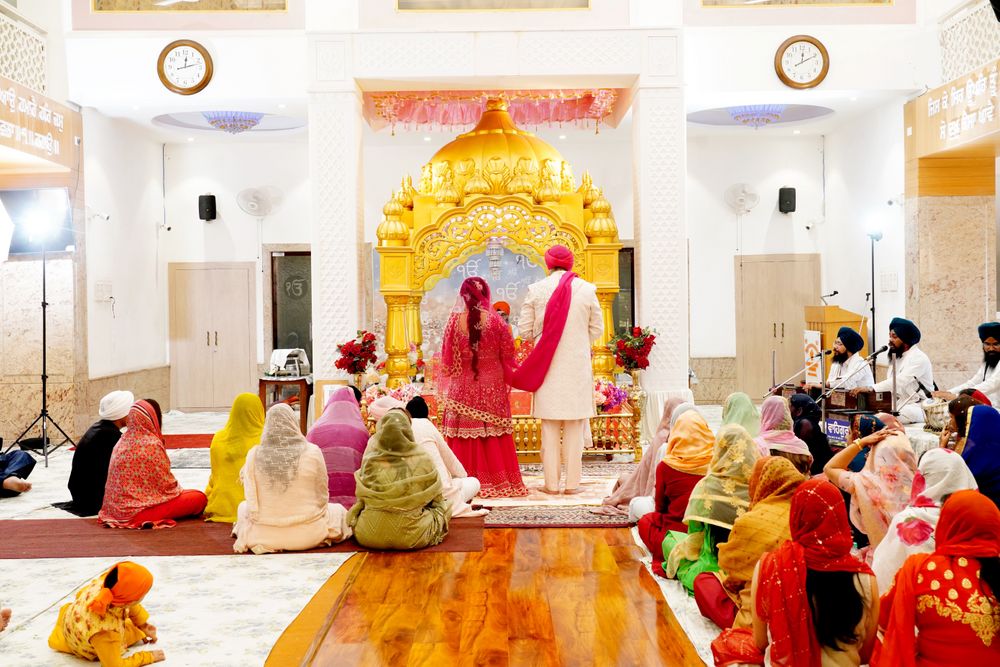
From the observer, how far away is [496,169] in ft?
27.3

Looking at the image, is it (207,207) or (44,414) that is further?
(207,207)

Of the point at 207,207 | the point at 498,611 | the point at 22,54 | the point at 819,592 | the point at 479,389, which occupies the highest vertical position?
the point at 22,54

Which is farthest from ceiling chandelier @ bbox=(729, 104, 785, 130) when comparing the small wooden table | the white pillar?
the small wooden table

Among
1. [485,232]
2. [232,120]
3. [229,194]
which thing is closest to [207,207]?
[229,194]

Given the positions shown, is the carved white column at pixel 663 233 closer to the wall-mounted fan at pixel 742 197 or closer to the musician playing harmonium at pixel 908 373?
the musician playing harmonium at pixel 908 373

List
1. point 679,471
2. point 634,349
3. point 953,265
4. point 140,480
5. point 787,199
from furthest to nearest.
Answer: point 787,199
point 953,265
point 634,349
point 140,480
point 679,471

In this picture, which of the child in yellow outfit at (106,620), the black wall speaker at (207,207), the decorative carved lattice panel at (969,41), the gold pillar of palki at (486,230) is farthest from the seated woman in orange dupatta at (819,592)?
the black wall speaker at (207,207)

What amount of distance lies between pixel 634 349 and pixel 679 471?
3.49 metres

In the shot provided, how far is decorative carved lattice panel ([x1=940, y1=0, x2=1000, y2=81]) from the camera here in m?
7.74

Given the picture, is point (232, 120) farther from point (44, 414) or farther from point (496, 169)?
point (44, 414)

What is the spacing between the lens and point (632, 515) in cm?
535

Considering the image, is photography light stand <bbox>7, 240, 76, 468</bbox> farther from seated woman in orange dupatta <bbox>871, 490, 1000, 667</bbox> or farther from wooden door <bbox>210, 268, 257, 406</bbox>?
seated woman in orange dupatta <bbox>871, 490, 1000, 667</bbox>

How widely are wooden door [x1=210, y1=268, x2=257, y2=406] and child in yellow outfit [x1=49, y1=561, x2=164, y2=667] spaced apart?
27.7ft

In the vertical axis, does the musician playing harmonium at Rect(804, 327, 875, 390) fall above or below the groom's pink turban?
below
